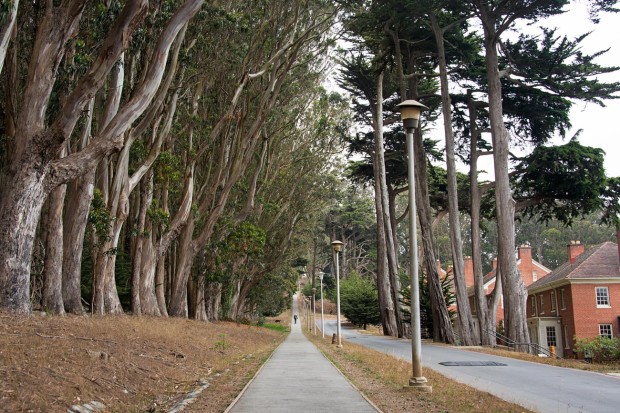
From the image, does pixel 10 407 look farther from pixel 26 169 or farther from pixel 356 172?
pixel 356 172

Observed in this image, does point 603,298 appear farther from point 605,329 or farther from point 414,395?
point 414,395

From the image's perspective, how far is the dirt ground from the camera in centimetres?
756

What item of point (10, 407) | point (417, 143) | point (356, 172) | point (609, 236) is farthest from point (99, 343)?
point (609, 236)

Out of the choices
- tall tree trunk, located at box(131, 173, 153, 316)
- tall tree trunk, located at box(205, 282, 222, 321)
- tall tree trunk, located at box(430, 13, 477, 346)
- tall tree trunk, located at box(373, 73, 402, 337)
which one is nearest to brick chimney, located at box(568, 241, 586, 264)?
tall tree trunk, located at box(373, 73, 402, 337)

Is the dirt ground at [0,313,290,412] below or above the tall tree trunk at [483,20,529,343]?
below

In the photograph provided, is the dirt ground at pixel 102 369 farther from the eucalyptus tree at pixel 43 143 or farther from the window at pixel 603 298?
the window at pixel 603 298

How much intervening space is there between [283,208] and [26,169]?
25003mm

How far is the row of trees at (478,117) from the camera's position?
27.2 meters

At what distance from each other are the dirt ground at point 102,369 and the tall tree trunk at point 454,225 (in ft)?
50.5

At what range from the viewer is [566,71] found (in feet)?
89.0

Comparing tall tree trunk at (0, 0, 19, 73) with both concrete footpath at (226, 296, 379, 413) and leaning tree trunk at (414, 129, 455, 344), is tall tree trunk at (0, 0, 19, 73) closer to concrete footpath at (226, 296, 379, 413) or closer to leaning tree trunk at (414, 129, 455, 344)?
concrete footpath at (226, 296, 379, 413)

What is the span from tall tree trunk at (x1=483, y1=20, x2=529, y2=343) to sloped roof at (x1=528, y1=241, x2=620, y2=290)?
44.8 ft

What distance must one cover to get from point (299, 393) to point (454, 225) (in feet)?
67.1

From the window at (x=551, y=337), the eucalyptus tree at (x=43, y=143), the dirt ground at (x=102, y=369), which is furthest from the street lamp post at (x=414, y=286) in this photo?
the window at (x=551, y=337)
